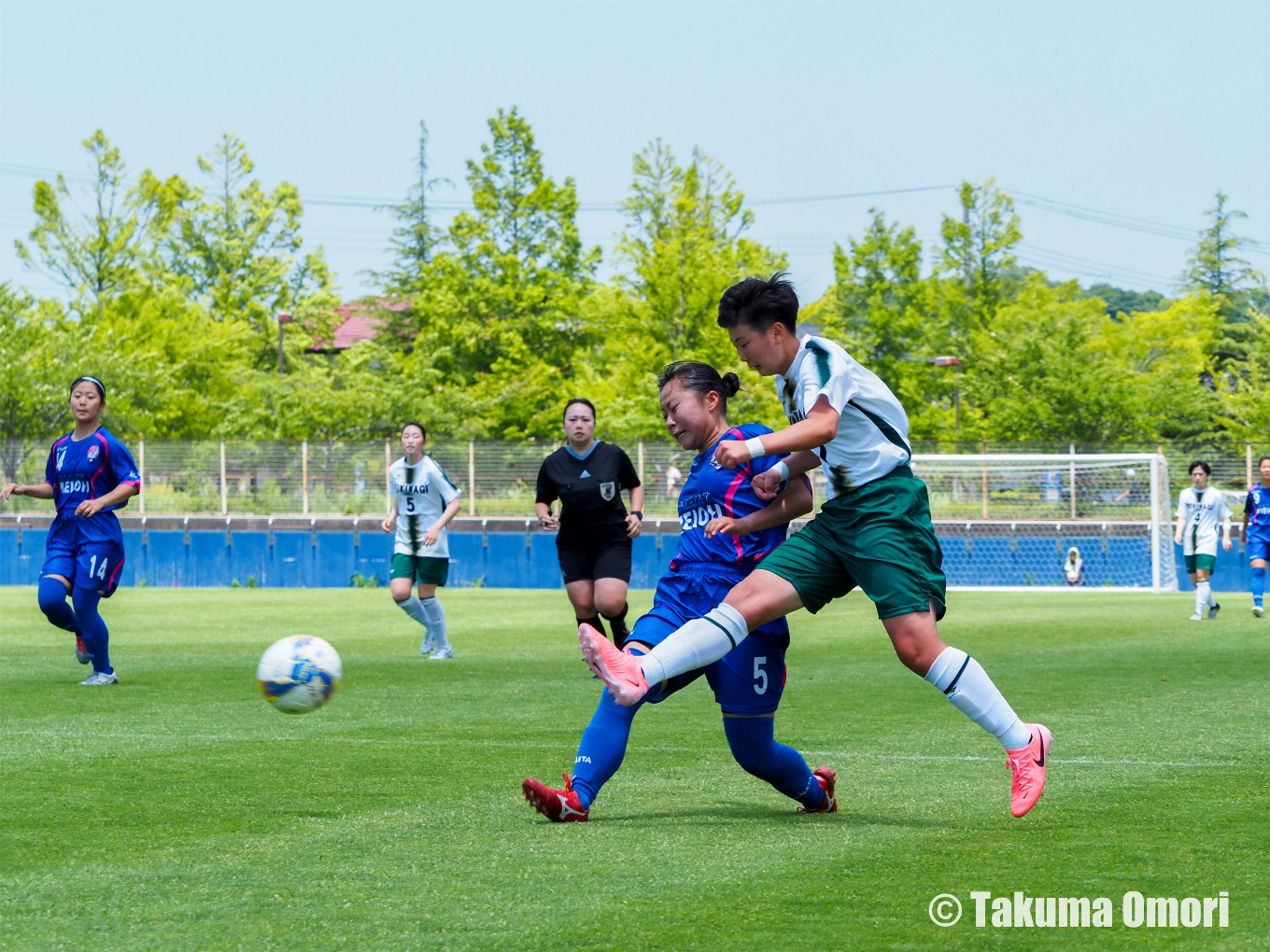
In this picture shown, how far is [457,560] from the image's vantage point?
32875 millimetres

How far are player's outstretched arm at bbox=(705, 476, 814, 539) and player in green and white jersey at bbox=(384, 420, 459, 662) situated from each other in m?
8.24

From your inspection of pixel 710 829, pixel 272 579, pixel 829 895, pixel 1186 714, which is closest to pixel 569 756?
pixel 710 829

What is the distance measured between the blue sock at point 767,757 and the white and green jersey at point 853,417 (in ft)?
3.05

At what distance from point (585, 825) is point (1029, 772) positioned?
1.59m

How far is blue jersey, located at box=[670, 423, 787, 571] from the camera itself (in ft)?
18.3

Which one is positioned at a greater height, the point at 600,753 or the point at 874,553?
the point at 874,553

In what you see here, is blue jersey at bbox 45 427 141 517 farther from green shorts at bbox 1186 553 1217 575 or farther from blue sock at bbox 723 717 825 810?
green shorts at bbox 1186 553 1217 575

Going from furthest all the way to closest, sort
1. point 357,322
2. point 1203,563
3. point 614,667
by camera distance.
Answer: point 357,322 → point 1203,563 → point 614,667

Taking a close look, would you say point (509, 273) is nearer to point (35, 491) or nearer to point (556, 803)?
point (35, 491)

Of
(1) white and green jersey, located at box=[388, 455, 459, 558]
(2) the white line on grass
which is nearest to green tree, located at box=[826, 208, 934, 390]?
(1) white and green jersey, located at box=[388, 455, 459, 558]

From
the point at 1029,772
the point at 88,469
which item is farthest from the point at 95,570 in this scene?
the point at 1029,772

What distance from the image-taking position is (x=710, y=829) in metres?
5.16

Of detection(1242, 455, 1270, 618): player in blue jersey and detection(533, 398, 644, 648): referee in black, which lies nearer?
detection(533, 398, 644, 648): referee in black

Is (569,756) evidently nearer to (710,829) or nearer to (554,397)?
(710,829)
